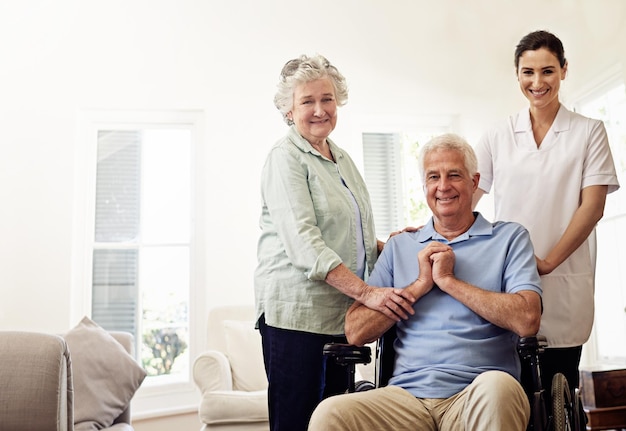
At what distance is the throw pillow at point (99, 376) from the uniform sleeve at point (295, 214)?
1160 millimetres

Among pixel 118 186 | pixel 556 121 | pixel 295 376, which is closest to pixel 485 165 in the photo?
pixel 556 121

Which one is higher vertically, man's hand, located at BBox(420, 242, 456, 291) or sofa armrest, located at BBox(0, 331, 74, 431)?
man's hand, located at BBox(420, 242, 456, 291)

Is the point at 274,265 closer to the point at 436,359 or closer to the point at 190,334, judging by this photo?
the point at 436,359

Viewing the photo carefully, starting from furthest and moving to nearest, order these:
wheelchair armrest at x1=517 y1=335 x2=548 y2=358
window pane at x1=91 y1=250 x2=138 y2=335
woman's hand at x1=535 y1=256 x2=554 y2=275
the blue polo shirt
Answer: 1. window pane at x1=91 y1=250 x2=138 y2=335
2. woman's hand at x1=535 y1=256 x2=554 y2=275
3. the blue polo shirt
4. wheelchair armrest at x1=517 y1=335 x2=548 y2=358

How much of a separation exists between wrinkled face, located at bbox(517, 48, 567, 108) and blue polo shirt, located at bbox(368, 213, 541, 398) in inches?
16.2

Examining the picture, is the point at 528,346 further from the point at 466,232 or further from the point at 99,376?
the point at 99,376

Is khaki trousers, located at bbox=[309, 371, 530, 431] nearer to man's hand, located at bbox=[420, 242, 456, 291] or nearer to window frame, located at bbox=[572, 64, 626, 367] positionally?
man's hand, located at bbox=[420, 242, 456, 291]

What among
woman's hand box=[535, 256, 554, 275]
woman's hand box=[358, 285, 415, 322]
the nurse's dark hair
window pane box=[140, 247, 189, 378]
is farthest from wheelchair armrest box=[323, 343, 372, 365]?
window pane box=[140, 247, 189, 378]

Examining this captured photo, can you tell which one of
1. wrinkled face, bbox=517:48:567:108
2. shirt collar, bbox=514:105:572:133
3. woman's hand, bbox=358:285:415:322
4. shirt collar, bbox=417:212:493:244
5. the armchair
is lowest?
the armchair

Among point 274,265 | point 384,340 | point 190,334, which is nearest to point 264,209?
point 274,265

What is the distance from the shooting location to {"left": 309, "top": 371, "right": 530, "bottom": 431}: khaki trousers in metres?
1.57

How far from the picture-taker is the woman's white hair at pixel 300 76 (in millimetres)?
1995

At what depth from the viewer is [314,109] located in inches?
78.1

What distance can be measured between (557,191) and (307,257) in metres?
0.79
